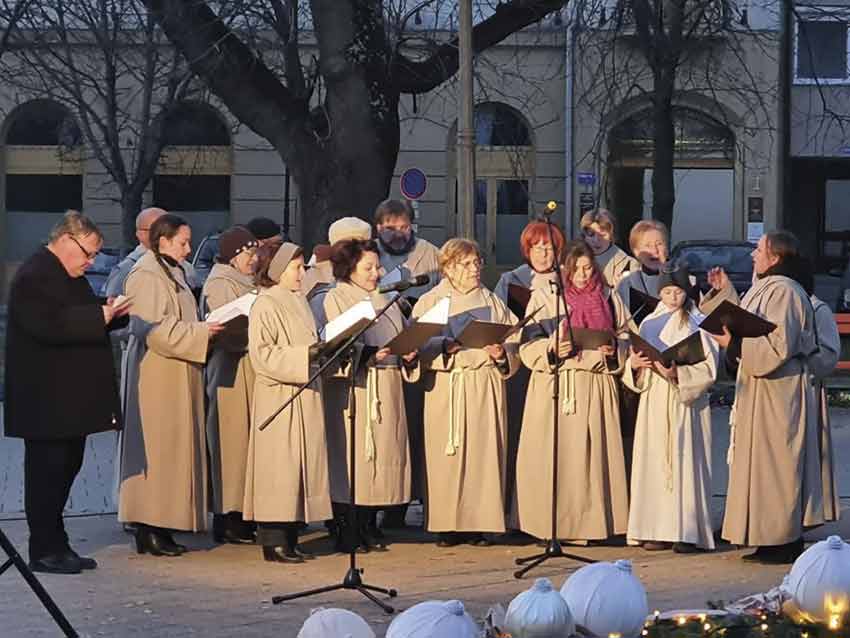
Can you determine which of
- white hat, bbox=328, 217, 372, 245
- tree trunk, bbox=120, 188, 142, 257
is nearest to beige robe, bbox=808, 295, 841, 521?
white hat, bbox=328, 217, 372, 245

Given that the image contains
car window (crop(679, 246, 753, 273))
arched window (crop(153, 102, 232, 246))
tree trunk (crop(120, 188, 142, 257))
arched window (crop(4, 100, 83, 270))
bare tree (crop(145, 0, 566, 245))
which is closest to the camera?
bare tree (crop(145, 0, 566, 245))

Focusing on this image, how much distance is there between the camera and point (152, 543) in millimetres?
10375

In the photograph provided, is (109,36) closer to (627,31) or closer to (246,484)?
(627,31)

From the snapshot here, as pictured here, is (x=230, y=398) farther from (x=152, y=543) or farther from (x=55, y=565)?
(x=55, y=565)

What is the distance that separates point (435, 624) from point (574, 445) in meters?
4.15

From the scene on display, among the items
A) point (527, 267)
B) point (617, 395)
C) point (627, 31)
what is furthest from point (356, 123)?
point (627, 31)

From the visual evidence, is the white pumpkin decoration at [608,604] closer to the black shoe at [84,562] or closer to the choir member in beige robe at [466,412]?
the choir member in beige robe at [466,412]

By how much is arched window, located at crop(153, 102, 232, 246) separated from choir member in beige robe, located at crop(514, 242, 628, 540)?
24381mm

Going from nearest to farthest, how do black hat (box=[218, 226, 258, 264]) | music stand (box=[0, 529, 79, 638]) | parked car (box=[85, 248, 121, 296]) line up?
1. music stand (box=[0, 529, 79, 638])
2. black hat (box=[218, 226, 258, 264])
3. parked car (box=[85, 248, 121, 296])

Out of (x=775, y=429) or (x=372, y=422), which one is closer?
(x=775, y=429)

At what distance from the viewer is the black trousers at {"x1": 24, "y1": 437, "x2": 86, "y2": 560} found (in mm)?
9695

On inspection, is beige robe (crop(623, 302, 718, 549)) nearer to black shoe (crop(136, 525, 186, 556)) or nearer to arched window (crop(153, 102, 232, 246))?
black shoe (crop(136, 525, 186, 556))

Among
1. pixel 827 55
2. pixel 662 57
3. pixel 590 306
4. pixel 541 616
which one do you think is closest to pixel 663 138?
pixel 662 57

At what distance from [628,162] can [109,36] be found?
39.3 ft
